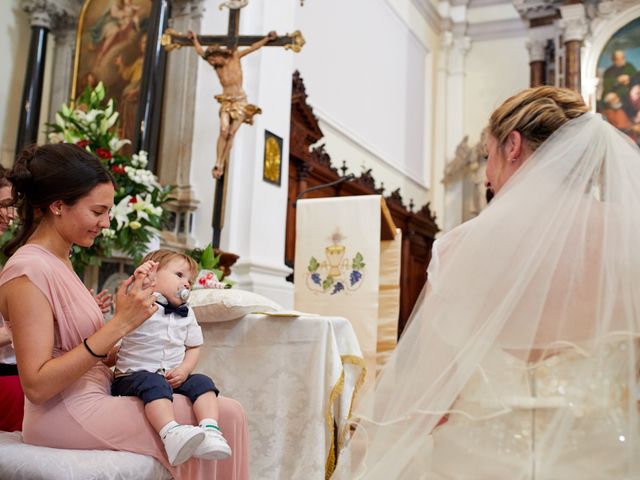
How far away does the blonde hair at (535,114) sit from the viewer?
6.01 ft

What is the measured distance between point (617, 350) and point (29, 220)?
1560 mm

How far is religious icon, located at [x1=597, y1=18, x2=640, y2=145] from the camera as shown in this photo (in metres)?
10.9

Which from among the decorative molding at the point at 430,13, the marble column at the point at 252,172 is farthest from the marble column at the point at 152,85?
the decorative molding at the point at 430,13

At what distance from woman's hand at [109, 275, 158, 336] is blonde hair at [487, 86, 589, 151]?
100 centimetres

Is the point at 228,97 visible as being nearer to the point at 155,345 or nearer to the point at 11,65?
the point at 11,65

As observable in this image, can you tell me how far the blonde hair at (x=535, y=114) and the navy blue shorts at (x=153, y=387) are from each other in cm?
109

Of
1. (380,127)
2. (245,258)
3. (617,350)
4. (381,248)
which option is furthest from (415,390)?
(380,127)

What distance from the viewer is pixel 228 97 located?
561 cm

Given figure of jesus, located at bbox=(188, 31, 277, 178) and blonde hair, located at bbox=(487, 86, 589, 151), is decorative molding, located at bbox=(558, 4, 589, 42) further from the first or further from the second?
blonde hair, located at bbox=(487, 86, 589, 151)

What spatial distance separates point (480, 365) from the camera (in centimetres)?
158

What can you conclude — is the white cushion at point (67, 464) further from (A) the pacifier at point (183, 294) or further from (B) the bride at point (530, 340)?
(A) the pacifier at point (183, 294)

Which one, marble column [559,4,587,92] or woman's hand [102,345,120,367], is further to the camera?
marble column [559,4,587,92]

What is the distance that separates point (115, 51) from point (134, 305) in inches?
210

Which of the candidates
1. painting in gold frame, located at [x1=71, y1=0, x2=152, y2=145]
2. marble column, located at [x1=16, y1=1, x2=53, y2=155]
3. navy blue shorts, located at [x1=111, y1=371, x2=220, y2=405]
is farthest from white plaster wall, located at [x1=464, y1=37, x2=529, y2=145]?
navy blue shorts, located at [x1=111, y1=371, x2=220, y2=405]
